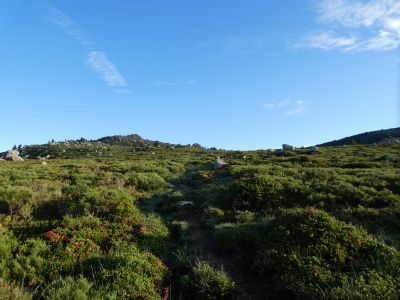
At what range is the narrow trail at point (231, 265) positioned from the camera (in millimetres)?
9047

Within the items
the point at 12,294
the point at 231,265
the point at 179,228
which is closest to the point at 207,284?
the point at 231,265

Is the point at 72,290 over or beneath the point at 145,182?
beneath

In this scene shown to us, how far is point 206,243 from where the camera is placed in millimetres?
12250

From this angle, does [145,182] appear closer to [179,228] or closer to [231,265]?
→ [179,228]

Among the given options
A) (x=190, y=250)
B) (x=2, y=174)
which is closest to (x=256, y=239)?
(x=190, y=250)

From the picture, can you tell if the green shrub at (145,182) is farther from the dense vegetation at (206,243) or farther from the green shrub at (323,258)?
the green shrub at (323,258)

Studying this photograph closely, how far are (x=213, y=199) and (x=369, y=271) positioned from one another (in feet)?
29.5

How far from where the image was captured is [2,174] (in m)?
22.6

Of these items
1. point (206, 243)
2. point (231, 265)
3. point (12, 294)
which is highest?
point (12, 294)

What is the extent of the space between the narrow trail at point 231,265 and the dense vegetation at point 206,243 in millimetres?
31

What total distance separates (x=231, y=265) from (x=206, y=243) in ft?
5.95

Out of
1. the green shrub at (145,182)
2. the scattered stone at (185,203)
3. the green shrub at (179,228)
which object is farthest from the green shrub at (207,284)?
the green shrub at (145,182)

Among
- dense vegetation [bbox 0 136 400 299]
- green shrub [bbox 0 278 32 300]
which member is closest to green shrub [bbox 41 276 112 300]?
dense vegetation [bbox 0 136 400 299]

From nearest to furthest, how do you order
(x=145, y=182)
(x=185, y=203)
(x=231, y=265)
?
(x=231, y=265) < (x=185, y=203) < (x=145, y=182)
